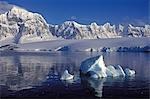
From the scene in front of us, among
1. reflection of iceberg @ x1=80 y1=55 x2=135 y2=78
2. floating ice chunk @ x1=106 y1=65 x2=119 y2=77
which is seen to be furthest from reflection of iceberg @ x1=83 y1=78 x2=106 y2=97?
floating ice chunk @ x1=106 y1=65 x2=119 y2=77

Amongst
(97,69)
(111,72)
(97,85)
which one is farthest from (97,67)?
(97,85)

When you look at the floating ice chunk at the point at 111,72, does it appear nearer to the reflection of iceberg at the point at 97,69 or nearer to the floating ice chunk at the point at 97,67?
the reflection of iceberg at the point at 97,69

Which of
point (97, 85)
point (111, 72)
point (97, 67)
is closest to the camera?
point (97, 85)

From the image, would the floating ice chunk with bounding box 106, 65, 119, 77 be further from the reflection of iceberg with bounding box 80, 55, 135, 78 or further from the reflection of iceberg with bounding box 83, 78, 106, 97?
the reflection of iceberg with bounding box 83, 78, 106, 97

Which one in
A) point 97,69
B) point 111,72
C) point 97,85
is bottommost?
point 97,85

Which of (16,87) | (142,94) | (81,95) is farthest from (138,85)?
(16,87)

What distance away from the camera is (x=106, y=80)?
54.4 ft

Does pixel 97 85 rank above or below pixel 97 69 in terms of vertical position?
below

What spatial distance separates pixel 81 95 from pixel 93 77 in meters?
4.82

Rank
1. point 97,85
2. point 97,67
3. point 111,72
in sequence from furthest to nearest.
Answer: point 111,72, point 97,67, point 97,85

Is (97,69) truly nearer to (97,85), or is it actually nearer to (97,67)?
(97,67)

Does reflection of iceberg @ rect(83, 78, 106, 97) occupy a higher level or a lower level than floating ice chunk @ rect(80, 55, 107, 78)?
lower

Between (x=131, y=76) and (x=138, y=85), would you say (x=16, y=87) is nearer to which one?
(x=138, y=85)

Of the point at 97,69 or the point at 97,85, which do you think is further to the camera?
the point at 97,69
